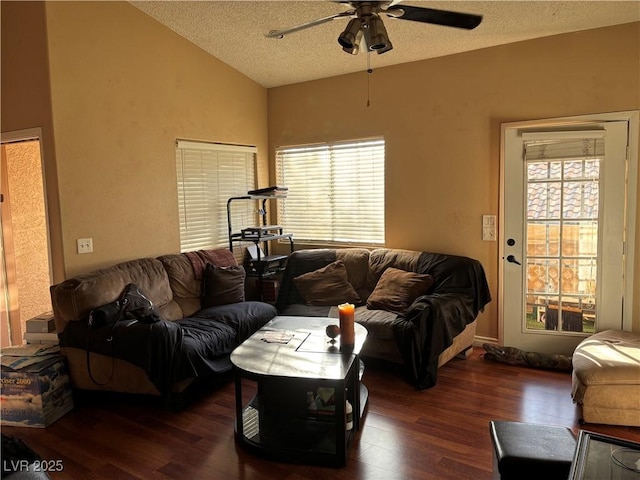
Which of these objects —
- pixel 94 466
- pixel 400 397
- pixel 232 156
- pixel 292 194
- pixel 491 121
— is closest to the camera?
pixel 94 466

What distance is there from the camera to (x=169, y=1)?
339 centimetres

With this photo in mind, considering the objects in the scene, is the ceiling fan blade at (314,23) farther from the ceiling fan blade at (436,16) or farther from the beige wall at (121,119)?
the beige wall at (121,119)

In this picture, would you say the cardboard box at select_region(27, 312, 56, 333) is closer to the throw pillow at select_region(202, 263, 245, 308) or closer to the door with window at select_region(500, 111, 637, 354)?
the throw pillow at select_region(202, 263, 245, 308)

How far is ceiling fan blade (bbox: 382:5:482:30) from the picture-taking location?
215 centimetres

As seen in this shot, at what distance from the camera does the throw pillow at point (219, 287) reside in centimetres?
383

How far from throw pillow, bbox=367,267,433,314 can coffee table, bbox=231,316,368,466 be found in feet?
2.58

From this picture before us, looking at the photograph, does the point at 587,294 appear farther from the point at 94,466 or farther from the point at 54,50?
the point at 54,50

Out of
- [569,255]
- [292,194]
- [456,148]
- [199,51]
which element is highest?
[199,51]

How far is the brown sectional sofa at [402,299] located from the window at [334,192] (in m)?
0.40

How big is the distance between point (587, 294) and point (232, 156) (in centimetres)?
357

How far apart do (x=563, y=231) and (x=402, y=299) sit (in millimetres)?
1421

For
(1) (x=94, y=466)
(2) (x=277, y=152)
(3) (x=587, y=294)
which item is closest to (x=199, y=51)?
(2) (x=277, y=152)

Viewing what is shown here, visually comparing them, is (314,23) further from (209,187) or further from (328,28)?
(209,187)

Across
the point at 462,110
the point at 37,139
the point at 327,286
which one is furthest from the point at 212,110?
the point at 462,110
